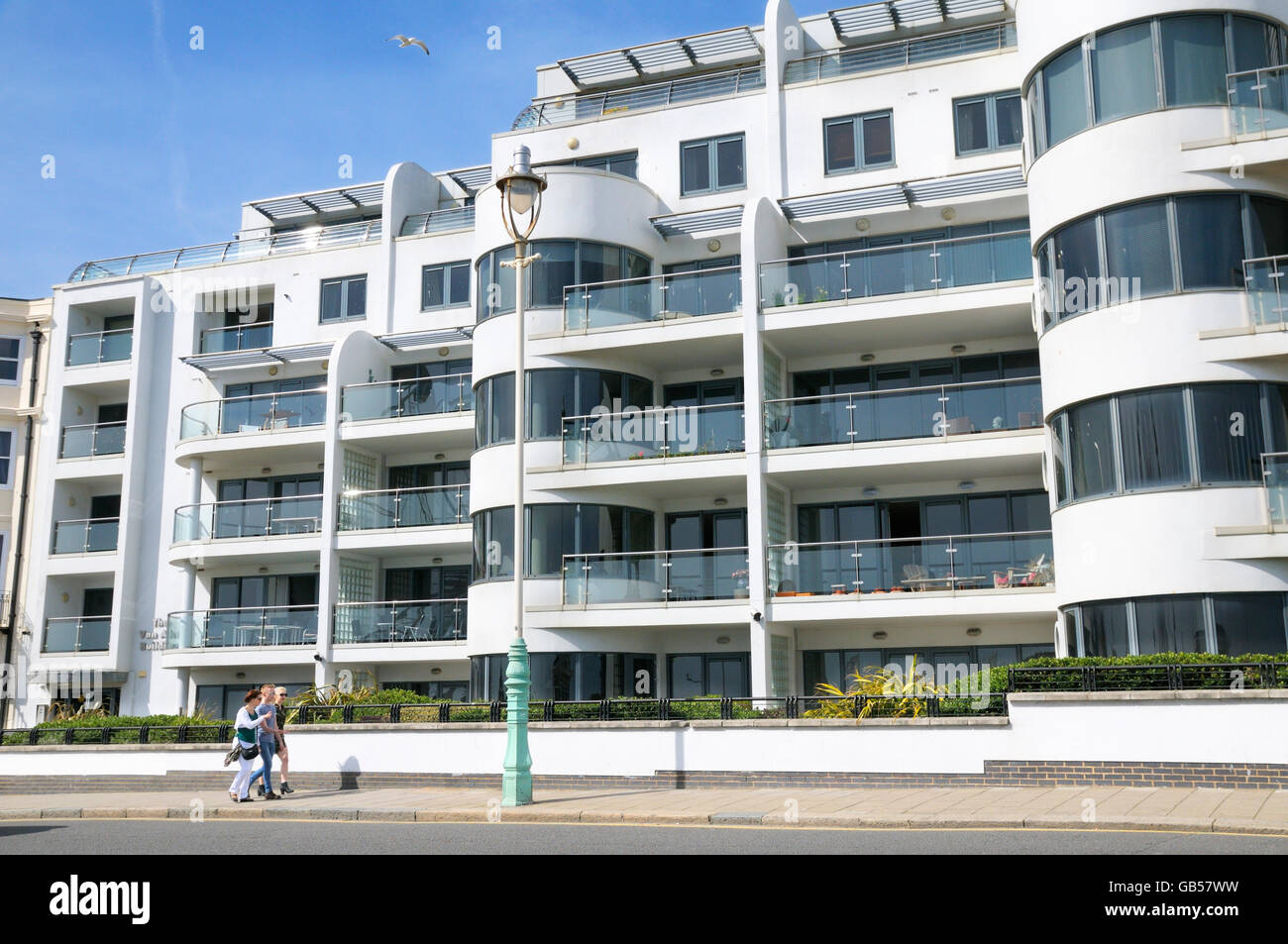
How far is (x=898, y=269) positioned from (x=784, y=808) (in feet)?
41.5

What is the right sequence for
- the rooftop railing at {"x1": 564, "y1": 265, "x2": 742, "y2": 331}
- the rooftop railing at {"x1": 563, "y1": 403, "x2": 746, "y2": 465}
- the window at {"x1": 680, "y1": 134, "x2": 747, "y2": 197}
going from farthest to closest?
the window at {"x1": 680, "y1": 134, "x2": 747, "y2": 197}, the rooftop railing at {"x1": 564, "y1": 265, "x2": 742, "y2": 331}, the rooftop railing at {"x1": 563, "y1": 403, "x2": 746, "y2": 465}

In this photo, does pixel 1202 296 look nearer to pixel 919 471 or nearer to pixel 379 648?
pixel 919 471

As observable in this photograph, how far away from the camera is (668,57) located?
3134 centimetres

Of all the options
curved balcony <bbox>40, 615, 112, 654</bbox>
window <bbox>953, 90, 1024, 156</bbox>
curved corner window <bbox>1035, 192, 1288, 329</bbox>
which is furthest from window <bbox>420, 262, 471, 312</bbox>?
curved corner window <bbox>1035, 192, 1288, 329</bbox>

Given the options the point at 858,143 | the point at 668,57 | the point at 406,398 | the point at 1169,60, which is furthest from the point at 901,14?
the point at 406,398

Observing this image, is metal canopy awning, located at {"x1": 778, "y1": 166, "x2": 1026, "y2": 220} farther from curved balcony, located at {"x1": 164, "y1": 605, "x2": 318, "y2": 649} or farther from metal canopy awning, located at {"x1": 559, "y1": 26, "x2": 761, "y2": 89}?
curved balcony, located at {"x1": 164, "y1": 605, "x2": 318, "y2": 649}

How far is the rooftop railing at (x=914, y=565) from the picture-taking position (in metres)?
21.9

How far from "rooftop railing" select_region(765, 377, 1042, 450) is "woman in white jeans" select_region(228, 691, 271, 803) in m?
10.8

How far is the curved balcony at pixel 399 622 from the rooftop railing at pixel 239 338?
843 cm

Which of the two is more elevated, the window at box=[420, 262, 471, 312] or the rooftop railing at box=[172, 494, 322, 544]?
the window at box=[420, 262, 471, 312]

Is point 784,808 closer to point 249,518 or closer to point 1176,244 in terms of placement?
point 1176,244

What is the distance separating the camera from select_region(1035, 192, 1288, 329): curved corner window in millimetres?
18422

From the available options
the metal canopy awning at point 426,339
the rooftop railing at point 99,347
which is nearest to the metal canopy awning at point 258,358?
the metal canopy awning at point 426,339

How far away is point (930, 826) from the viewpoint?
42.6ft
